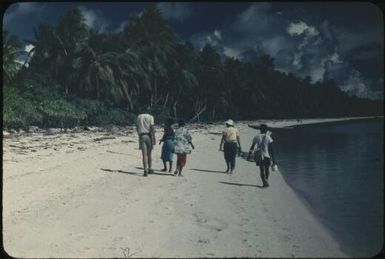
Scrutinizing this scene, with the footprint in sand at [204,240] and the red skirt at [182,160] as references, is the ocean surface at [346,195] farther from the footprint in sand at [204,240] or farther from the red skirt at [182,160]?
the red skirt at [182,160]

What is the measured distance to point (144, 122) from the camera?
966 centimetres

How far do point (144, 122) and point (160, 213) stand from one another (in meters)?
2.99

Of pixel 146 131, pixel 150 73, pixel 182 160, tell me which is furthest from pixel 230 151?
pixel 150 73

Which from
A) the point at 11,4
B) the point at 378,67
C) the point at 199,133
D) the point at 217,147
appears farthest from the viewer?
the point at 217,147

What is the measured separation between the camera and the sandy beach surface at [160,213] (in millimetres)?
5629

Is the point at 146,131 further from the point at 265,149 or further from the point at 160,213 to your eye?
the point at 160,213

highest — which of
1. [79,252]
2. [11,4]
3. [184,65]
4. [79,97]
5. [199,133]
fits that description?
[11,4]

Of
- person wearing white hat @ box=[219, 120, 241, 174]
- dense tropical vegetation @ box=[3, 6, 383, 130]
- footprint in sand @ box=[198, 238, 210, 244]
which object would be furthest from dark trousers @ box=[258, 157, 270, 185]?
footprint in sand @ box=[198, 238, 210, 244]

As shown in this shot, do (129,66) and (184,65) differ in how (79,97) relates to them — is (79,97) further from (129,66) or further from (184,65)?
(184,65)

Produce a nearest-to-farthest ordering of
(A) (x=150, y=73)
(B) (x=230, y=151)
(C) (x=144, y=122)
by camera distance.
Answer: (A) (x=150, y=73), (C) (x=144, y=122), (B) (x=230, y=151)

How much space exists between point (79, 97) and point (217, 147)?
4.53 metres

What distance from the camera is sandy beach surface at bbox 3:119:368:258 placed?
18.5ft

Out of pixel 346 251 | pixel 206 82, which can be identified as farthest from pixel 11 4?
pixel 346 251

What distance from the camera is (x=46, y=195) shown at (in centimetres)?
861
